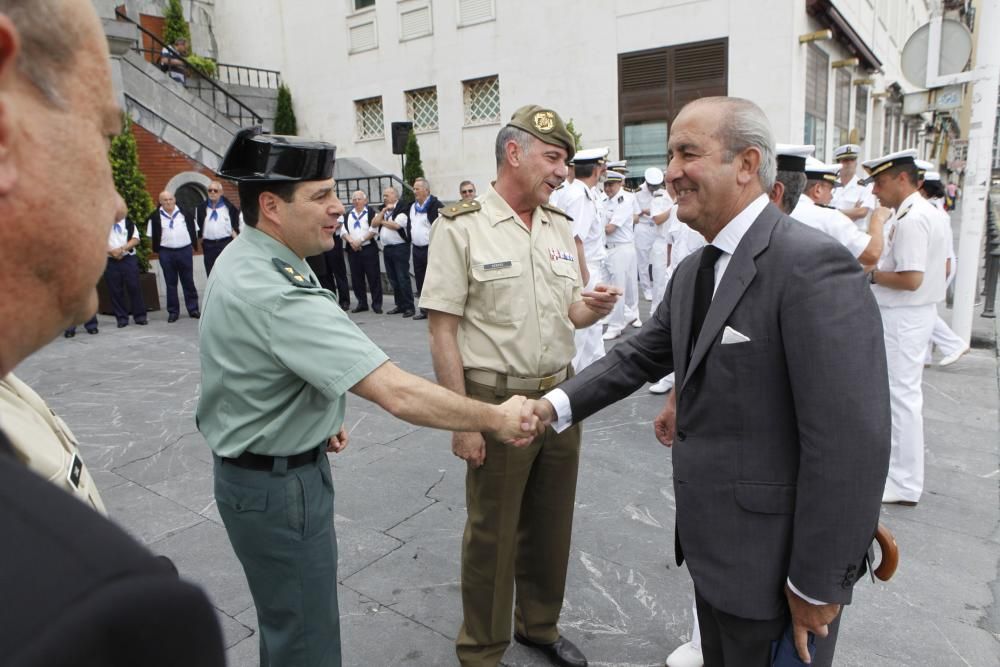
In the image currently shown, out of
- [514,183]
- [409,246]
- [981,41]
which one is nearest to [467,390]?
[514,183]

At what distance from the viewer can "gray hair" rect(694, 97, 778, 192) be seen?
1834 mm

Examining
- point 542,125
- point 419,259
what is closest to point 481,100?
point 419,259

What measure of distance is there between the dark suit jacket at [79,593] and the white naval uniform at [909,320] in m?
4.49

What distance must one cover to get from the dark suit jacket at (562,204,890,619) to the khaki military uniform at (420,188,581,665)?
2.59 feet

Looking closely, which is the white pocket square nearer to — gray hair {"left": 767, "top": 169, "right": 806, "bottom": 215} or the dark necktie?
the dark necktie

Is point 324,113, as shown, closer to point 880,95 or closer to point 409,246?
point 409,246

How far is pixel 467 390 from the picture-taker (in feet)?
8.88

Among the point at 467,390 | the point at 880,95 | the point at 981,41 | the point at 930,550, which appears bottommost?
the point at 930,550

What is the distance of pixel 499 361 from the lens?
2637mm

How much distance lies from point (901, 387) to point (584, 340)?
282cm

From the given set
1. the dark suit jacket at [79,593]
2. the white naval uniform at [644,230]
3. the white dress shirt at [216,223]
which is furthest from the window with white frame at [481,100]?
the dark suit jacket at [79,593]

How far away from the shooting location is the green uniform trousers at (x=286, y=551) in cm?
202

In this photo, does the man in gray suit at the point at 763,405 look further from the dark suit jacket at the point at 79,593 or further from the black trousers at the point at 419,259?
the black trousers at the point at 419,259

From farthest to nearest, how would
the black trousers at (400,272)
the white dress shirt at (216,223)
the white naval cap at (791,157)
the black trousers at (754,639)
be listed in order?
the white dress shirt at (216,223) < the black trousers at (400,272) < the white naval cap at (791,157) < the black trousers at (754,639)
